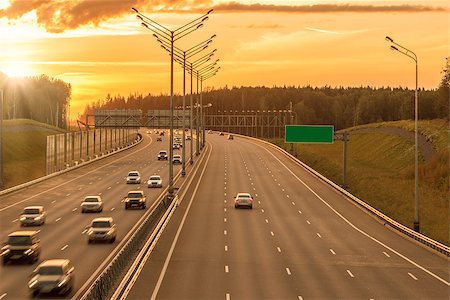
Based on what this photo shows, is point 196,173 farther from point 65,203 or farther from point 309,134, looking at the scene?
point 65,203

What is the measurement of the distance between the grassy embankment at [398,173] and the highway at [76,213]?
74.9 feet

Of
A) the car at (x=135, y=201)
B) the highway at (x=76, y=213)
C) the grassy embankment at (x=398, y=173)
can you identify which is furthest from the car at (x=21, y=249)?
the grassy embankment at (x=398, y=173)

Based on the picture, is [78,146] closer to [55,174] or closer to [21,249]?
[55,174]

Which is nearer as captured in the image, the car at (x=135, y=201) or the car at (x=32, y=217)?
the car at (x=32, y=217)

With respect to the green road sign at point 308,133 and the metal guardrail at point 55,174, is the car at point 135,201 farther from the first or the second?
the green road sign at point 308,133

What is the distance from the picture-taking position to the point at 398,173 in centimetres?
11219

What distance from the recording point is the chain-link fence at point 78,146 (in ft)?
292

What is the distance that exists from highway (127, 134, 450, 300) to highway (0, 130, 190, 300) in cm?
303

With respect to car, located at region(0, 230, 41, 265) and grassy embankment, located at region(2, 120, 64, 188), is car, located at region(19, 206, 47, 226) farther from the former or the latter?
grassy embankment, located at region(2, 120, 64, 188)

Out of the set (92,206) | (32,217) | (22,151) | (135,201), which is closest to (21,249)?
(32,217)

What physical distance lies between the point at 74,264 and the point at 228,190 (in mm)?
41111

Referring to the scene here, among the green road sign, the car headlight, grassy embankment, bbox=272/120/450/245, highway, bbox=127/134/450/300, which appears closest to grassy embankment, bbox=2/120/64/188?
the green road sign

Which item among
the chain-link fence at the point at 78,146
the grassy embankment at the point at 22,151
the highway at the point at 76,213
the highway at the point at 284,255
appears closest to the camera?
the highway at the point at 284,255

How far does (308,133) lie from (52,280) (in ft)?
235
